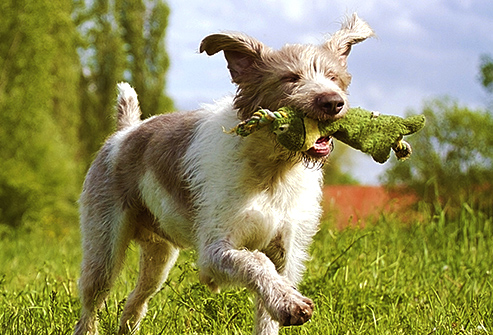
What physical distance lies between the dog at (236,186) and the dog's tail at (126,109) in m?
0.52

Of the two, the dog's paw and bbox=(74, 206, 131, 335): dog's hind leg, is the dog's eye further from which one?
bbox=(74, 206, 131, 335): dog's hind leg

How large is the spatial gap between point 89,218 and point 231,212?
1.71 m

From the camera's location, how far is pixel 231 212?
14.6 ft

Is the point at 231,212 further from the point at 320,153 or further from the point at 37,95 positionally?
the point at 37,95

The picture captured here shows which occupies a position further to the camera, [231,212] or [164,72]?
[164,72]

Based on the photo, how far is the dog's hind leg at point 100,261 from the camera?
5.54 m

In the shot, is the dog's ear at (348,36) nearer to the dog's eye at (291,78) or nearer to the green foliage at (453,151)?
the dog's eye at (291,78)

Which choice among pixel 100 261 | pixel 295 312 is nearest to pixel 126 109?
pixel 100 261

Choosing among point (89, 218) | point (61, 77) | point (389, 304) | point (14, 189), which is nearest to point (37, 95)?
point (14, 189)

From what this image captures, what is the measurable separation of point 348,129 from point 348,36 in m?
0.85

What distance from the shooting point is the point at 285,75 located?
4.26m

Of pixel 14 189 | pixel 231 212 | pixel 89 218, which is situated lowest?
pixel 14 189

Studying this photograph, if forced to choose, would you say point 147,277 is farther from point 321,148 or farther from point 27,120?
point 27,120

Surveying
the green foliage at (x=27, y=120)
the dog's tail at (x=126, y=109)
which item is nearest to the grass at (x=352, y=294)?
the dog's tail at (x=126, y=109)
